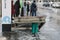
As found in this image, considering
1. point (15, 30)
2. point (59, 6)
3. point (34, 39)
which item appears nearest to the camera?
point (34, 39)

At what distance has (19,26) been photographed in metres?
15.8

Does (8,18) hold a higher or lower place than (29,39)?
higher

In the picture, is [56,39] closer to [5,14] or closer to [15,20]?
[15,20]

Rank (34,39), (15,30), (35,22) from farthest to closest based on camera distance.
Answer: (15,30)
(35,22)
(34,39)

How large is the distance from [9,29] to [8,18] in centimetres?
69

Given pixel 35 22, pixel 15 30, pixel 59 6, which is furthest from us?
pixel 59 6

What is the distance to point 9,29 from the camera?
563 inches

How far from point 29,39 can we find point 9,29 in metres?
2.68

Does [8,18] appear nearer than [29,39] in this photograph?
No

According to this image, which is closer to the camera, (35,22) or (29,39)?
(29,39)

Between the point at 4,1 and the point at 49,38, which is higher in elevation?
the point at 4,1

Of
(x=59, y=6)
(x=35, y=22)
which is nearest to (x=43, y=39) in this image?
(x=35, y=22)

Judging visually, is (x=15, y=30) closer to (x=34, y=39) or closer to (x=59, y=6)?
(x=34, y=39)

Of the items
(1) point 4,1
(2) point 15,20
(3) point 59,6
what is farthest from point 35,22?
(3) point 59,6
